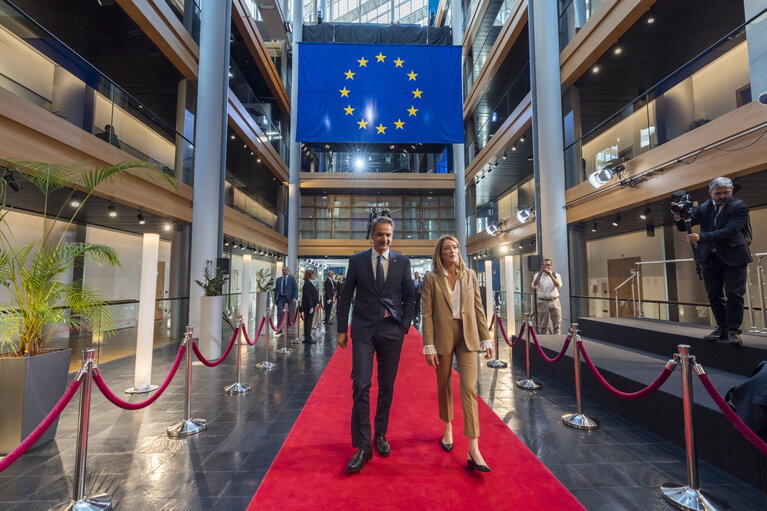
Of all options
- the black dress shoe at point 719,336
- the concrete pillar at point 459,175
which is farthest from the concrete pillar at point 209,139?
the concrete pillar at point 459,175

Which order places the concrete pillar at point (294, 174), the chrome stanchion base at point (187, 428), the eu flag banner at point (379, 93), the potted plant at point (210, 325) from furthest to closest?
the concrete pillar at point (294, 174) < the eu flag banner at point (379, 93) < the potted plant at point (210, 325) < the chrome stanchion base at point (187, 428)

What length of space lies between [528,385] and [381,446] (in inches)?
111

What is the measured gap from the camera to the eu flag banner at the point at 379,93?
11.0m

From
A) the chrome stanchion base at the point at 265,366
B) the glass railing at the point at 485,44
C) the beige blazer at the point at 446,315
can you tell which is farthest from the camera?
the glass railing at the point at 485,44

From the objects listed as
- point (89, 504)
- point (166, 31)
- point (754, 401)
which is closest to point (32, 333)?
point (89, 504)

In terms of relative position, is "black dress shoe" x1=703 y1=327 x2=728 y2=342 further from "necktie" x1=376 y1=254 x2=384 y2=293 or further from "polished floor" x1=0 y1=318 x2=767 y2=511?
"necktie" x1=376 y1=254 x2=384 y2=293

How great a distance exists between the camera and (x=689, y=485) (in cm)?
237

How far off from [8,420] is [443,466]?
3.50 m

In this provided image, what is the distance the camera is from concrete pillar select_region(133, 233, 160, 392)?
4965mm

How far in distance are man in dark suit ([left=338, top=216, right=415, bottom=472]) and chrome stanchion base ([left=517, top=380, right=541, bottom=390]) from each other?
274 cm

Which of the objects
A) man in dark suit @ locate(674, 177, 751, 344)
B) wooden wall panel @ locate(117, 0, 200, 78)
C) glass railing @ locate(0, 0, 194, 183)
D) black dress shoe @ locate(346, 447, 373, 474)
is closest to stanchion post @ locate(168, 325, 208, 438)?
black dress shoe @ locate(346, 447, 373, 474)

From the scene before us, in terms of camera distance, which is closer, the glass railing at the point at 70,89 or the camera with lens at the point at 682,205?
the camera with lens at the point at 682,205

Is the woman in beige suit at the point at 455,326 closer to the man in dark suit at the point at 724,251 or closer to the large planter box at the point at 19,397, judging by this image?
the man in dark suit at the point at 724,251

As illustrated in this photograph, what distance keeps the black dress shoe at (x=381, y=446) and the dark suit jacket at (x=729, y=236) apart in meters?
3.70
